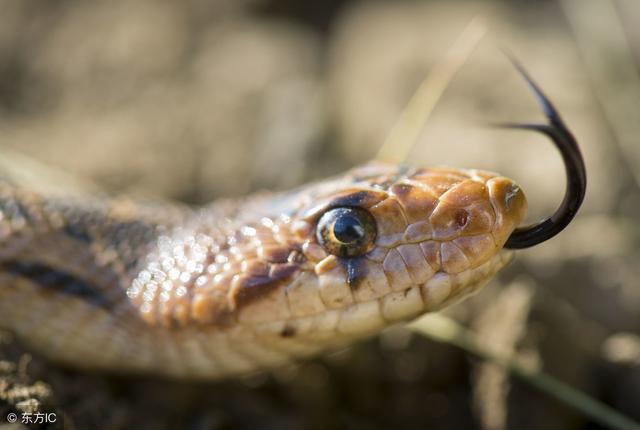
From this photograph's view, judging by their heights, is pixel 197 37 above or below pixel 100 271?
above

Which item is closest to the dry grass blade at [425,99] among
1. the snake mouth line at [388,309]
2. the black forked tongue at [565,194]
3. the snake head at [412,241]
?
the snake head at [412,241]

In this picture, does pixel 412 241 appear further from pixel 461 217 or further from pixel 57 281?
pixel 57 281

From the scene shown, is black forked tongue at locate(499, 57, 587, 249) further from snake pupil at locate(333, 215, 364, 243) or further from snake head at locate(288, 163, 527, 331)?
snake pupil at locate(333, 215, 364, 243)

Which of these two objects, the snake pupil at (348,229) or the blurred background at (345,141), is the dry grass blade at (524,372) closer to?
the blurred background at (345,141)

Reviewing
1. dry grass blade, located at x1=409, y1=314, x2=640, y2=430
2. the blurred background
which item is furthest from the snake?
dry grass blade, located at x1=409, y1=314, x2=640, y2=430

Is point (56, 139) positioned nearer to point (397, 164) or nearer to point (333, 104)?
point (333, 104)

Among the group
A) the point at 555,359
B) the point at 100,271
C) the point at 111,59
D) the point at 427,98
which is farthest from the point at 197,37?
the point at 555,359

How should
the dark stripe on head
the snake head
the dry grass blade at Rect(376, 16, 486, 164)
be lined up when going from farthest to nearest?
the dry grass blade at Rect(376, 16, 486, 164) < the dark stripe on head < the snake head

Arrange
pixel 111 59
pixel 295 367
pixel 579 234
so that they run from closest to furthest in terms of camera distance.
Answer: pixel 295 367
pixel 579 234
pixel 111 59
